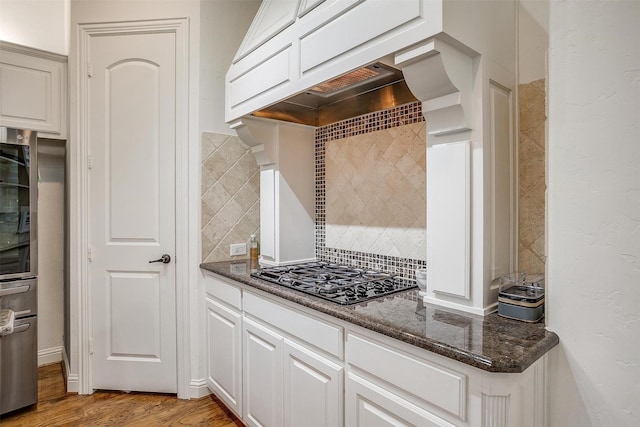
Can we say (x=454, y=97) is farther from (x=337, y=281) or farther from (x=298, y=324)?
(x=298, y=324)

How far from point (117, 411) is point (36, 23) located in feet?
9.92

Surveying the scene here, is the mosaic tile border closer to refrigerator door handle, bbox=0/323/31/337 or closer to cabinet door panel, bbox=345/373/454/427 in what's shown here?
cabinet door panel, bbox=345/373/454/427

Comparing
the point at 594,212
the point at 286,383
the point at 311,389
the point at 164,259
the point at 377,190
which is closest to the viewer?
the point at 594,212

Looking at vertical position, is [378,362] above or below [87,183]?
below

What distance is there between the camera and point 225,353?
2.23 metres

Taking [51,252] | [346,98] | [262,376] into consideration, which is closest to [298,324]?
[262,376]

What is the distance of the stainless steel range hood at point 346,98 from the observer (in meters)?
1.82

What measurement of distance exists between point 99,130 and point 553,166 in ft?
8.71

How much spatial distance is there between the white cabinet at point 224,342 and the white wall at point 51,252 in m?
1.51

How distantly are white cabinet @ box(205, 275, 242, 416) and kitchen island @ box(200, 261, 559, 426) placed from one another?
1 cm

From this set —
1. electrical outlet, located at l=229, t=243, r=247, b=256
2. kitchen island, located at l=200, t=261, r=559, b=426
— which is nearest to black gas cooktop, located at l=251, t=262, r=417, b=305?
kitchen island, located at l=200, t=261, r=559, b=426

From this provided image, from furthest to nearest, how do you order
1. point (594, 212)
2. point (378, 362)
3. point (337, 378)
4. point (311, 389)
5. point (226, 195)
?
1. point (226, 195)
2. point (311, 389)
3. point (337, 378)
4. point (378, 362)
5. point (594, 212)

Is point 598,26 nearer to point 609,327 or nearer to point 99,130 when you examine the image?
point 609,327

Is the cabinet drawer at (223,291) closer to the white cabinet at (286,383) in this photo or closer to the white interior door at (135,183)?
the white cabinet at (286,383)
